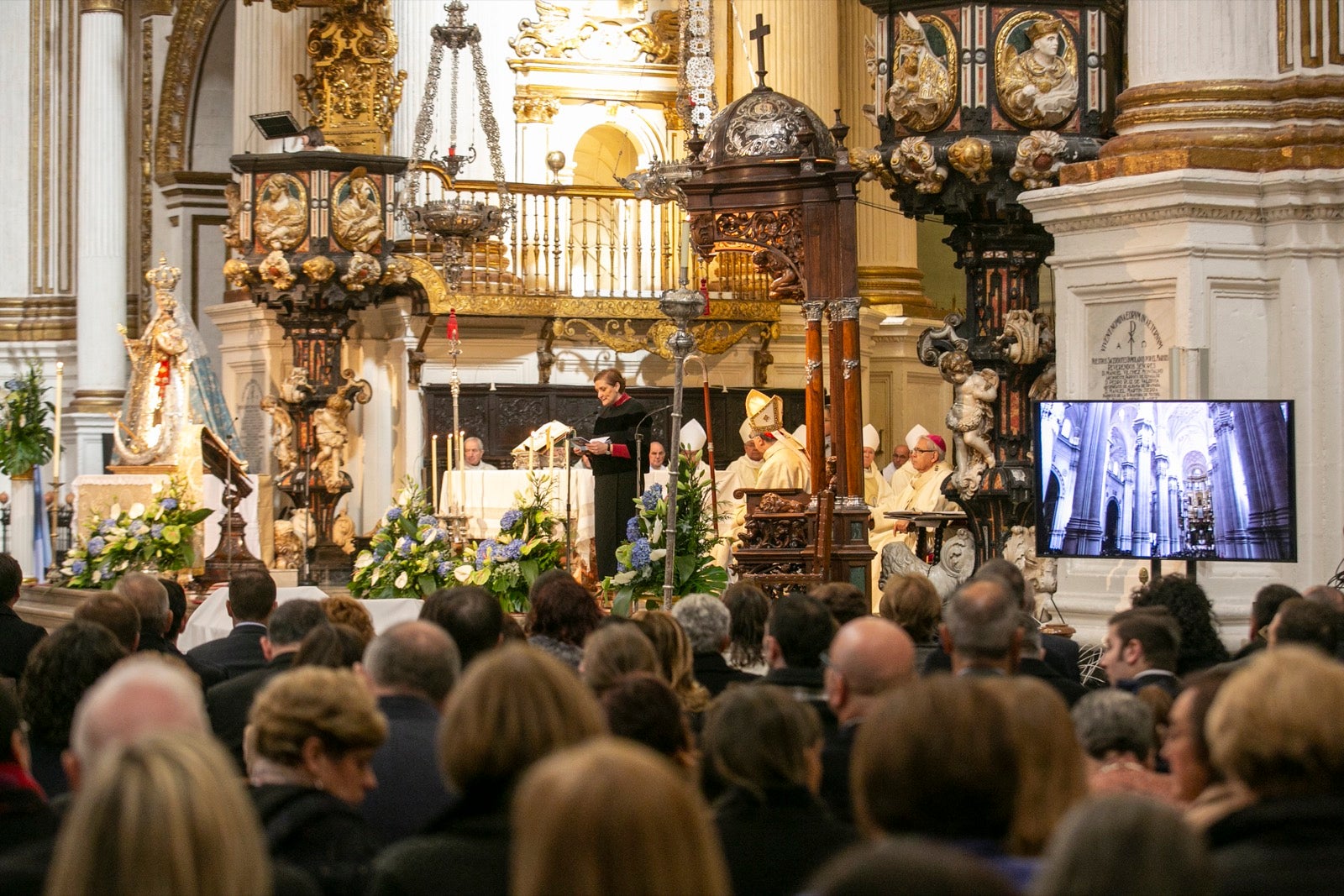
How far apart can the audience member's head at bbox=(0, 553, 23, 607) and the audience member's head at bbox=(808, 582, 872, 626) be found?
3.28 metres

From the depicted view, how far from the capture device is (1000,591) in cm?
539

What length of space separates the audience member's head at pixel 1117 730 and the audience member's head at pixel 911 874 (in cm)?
236

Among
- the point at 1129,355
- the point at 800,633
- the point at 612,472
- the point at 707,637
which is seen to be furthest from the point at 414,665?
the point at 612,472

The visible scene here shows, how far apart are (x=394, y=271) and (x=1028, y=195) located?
885 centimetres

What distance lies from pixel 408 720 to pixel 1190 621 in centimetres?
301

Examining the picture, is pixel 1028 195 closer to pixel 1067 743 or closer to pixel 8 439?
pixel 1067 743

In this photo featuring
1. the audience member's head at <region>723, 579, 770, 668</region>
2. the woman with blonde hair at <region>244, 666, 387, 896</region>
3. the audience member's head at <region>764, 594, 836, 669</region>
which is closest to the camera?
the woman with blonde hair at <region>244, 666, 387, 896</region>

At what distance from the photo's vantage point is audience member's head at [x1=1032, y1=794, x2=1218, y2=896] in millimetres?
2660

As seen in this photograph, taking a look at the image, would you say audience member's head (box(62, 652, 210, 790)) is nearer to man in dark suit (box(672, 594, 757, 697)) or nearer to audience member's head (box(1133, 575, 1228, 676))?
man in dark suit (box(672, 594, 757, 697))

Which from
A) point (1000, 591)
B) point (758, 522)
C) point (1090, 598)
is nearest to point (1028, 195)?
point (1090, 598)

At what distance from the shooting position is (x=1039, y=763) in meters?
3.38

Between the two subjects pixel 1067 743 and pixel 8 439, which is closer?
pixel 1067 743

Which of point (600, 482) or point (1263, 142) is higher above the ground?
point (1263, 142)

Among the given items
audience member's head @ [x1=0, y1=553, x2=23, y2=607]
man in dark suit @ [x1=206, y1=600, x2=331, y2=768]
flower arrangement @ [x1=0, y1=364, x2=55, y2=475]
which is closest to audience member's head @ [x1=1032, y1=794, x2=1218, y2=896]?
man in dark suit @ [x1=206, y1=600, x2=331, y2=768]
